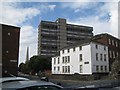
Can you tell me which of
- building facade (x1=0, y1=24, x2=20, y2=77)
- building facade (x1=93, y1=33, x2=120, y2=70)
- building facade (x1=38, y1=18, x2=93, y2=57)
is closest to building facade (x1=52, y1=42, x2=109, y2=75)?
building facade (x1=93, y1=33, x2=120, y2=70)

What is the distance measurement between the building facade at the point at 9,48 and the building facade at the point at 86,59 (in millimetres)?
13369

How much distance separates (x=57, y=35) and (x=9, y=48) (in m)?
67.0

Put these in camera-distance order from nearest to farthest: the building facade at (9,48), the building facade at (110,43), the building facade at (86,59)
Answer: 1. the building facade at (9,48)
2. the building facade at (86,59)
3. the building facade at (110,43)

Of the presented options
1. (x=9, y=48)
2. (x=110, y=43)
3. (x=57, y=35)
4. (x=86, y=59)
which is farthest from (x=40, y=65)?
(x=57, y=35)

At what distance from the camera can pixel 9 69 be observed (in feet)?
124

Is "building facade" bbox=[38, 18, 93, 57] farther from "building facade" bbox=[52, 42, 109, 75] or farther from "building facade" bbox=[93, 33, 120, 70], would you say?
"building facade" bbox=[52, 42, 109, 75]

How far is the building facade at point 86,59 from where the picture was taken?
42188 millimetres

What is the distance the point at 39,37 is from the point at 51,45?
7.37 m

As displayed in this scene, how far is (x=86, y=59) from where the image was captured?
43062 mm

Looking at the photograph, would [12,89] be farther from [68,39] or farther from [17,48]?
[68,39]

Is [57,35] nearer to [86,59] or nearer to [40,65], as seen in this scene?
[40,65]

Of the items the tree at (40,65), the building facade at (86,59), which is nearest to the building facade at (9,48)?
the building facade at (86,59)

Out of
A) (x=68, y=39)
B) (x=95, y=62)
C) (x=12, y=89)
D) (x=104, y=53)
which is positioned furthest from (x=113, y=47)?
(x=68, y=39)

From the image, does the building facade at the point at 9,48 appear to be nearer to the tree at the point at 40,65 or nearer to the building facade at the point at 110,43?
the building facade at the point at 110,43
